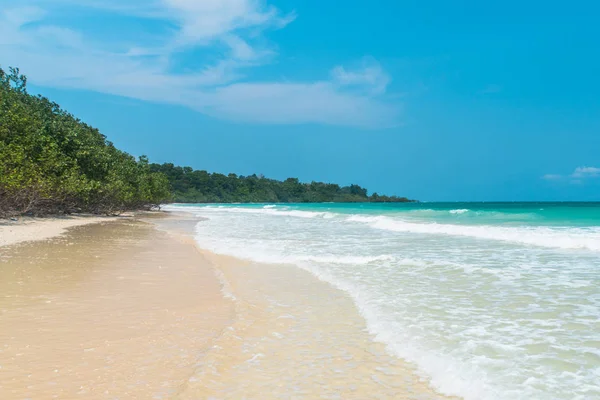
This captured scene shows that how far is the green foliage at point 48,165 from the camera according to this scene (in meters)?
23.5

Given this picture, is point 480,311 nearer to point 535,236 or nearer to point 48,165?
point 535,236

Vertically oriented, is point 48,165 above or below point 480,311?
above

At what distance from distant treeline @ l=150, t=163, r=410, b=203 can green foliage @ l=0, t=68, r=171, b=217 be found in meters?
99.0

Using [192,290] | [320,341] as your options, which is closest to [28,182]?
[192,290]

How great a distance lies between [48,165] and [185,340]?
26145mm

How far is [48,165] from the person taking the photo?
27.0 metres

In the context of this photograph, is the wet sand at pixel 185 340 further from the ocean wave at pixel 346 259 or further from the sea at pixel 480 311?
the ocean wave at pixel 346 259

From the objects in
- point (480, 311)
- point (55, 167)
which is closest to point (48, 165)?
point (55, 167)

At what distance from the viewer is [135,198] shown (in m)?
52.5

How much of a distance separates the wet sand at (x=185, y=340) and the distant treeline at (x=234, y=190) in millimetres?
136067

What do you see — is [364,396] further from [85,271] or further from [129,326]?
[85,271]

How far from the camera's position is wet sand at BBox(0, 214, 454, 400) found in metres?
3.79

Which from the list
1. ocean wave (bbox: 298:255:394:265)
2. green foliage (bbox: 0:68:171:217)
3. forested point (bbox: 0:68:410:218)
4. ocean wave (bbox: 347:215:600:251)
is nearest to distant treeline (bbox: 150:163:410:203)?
forested point (bbox: 0:68:410:218)

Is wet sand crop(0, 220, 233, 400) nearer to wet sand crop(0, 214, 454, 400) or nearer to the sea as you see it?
wet sand crop(0, 214, 454, 400)
